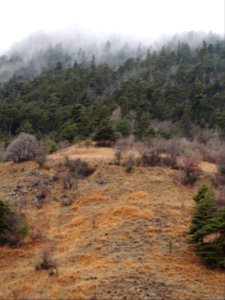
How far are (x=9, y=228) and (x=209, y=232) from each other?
584 inches

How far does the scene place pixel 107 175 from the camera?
1843 inches

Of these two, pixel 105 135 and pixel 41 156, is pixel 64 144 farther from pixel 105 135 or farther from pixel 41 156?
pixel 41 156

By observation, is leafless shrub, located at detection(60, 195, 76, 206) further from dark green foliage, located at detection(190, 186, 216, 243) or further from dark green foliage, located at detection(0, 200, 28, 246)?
dark green foliage, located at detection(190, 186, 216, 243)

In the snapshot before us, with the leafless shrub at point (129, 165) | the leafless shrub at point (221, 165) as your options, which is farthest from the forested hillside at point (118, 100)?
the leafless shrub at point (221, 165)

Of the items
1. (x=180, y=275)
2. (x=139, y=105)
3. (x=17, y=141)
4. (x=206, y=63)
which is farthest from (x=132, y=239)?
(x=206, y=63)

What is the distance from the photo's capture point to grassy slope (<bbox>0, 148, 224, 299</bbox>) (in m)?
25.3

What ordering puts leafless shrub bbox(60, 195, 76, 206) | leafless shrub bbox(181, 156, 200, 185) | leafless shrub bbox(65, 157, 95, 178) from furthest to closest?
leafless shrub bbox(65, 157, 95, 178) → leafless shrub bbox(181, 156, 200, 185) → leafless shrub bbox(60, 195, 76, 206)

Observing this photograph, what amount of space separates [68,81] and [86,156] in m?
50.6

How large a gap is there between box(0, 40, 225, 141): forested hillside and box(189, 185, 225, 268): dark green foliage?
28981mm

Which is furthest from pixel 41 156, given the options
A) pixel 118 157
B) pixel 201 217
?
pixel 201 217

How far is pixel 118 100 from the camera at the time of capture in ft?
290

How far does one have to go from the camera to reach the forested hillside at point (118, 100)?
73.4 m

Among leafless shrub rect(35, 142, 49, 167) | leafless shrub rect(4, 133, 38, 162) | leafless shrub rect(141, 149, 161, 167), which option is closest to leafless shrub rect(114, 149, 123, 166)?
leafless shrub rect(141, 149, 161, 167)

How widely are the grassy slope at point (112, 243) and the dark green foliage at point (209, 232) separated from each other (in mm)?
817
